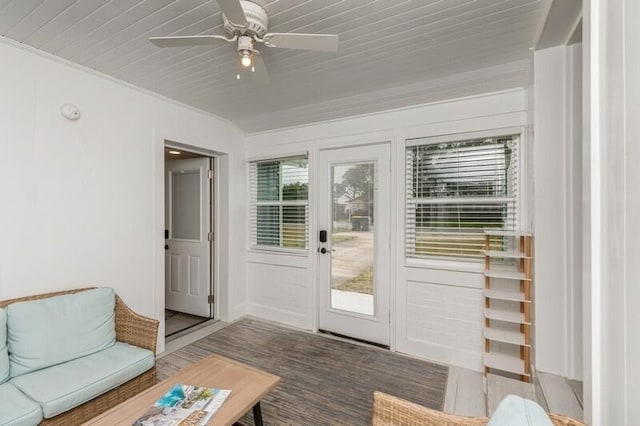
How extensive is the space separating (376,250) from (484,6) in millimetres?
2166

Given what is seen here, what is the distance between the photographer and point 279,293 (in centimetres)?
372

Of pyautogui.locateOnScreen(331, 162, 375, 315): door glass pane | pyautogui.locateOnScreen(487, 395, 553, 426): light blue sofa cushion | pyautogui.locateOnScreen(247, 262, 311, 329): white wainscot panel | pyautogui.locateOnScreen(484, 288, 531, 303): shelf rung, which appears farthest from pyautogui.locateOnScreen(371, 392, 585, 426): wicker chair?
pyautogui.locateOnScreen(247, 262, 311, 329): white wainscot panel

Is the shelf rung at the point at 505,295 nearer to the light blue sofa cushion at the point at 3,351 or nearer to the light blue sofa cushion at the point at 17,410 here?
the light blue sofa cushion at the point at 17,410

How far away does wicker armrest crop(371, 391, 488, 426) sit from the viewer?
1034 mm

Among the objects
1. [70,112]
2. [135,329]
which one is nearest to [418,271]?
[135,329]

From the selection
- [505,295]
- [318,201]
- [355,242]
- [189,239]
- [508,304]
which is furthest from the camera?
[189,239]

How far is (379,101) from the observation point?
2.88m

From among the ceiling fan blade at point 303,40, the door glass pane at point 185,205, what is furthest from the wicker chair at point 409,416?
the door glass pane at point 185,205

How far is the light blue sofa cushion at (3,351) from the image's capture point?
66.2 inches

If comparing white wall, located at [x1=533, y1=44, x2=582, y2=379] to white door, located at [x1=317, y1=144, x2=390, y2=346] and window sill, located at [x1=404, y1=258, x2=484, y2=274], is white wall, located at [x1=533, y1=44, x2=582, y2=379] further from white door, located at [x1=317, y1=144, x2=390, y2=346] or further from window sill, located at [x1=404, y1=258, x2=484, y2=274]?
white door, located at [x1=317, y1=144, x2=390, y2=346]

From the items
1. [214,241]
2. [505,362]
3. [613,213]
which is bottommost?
[505,362]

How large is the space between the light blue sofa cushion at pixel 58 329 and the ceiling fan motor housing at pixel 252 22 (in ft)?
6.76

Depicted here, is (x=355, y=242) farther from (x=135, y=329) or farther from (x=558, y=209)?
(x=135, y=329)

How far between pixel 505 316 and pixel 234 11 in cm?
263
